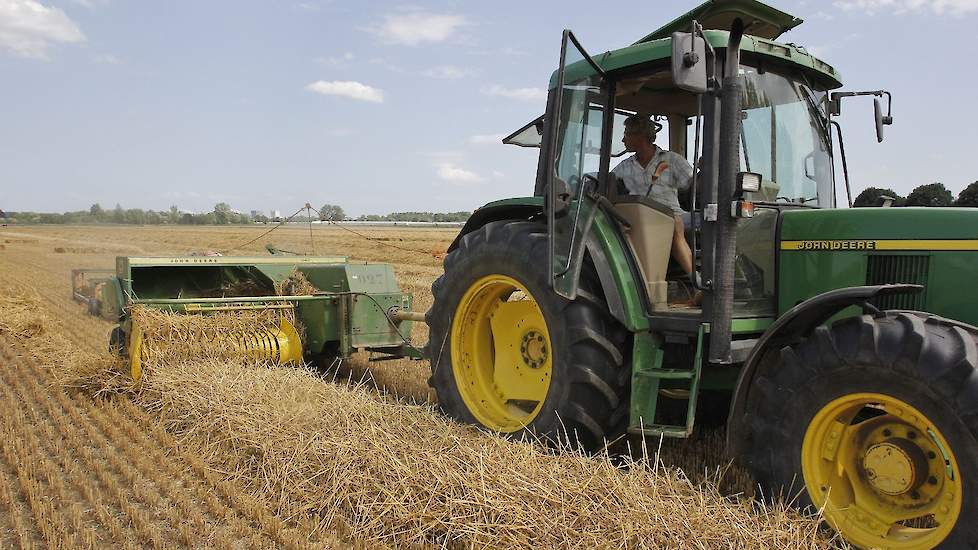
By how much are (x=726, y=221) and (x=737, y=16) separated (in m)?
1.48

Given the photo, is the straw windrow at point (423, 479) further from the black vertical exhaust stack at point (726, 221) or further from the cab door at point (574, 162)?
the cab door at point (574, 162)

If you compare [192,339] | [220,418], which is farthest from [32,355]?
[220,418]

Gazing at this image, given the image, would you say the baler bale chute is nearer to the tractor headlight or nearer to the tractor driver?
the tractor driver

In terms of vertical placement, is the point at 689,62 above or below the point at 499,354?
above

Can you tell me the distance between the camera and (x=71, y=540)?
3480 mm

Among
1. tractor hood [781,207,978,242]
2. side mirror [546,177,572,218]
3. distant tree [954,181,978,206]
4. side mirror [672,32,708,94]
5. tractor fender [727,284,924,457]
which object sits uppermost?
side mirror [672,32,708,94]

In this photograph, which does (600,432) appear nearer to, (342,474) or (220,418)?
(342,474)

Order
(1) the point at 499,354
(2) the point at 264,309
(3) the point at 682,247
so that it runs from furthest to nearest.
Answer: (2) the point at 264,309 < (1) the point at 499,354 < (3) the point at 682,247

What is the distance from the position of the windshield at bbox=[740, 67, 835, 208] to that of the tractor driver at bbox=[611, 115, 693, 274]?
0.37m

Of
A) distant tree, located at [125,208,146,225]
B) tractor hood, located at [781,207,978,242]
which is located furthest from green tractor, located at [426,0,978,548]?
distant tree, located at [125,208,146,225]

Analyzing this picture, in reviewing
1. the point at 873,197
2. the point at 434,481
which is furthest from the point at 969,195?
the point at 434,481

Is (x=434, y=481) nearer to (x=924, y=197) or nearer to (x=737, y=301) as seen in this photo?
(x=737, y=301)

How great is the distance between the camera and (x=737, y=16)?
4.34m

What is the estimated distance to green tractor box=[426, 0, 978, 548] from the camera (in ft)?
9.75
